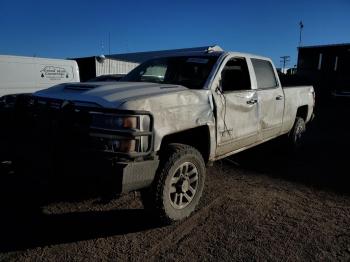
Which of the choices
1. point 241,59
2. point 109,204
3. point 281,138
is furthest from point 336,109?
point 109,204

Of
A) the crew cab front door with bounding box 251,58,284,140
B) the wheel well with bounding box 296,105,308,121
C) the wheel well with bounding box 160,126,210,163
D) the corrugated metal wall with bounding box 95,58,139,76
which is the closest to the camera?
Result: the wheel well with bounding box 160,126,210,163

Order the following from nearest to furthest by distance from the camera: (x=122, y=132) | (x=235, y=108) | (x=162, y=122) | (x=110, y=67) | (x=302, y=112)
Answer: (x=122, y=132) → (x=162, y=122) → (x=235, y=108) → (x=302, y=112) → (x=110, y=67)

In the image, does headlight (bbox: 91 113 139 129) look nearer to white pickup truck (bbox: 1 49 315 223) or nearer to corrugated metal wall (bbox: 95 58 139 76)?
white pickup truck (bbox: 1 49 315 223)

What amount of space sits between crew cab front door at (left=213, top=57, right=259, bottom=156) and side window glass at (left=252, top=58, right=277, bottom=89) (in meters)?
0.31

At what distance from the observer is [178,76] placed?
4648 millimetres

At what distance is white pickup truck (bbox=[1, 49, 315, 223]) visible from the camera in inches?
125

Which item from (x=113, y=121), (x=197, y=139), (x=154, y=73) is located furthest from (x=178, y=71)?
(x=113, y=121)

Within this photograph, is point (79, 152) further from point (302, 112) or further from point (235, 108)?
point (302, 112)

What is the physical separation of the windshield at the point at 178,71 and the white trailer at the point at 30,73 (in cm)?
451

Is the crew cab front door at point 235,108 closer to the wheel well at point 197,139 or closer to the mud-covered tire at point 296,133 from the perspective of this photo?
the wheel well at point 197,139

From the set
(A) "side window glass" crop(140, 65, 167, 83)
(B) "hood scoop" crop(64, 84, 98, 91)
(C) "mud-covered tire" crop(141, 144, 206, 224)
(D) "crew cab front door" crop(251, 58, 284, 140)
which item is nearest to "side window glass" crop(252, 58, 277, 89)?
(D) "crew cab front door" crop(251, 58, 284, 140)

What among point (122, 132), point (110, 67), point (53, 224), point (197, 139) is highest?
point (110, 67)

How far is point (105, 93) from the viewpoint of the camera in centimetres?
346

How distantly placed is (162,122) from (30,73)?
6640 millimetres
